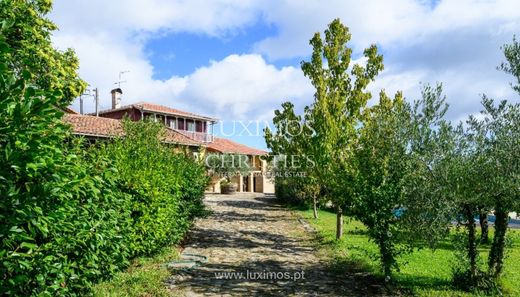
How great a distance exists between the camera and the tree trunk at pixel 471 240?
7.81 m

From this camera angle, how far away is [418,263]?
1094 centimetres

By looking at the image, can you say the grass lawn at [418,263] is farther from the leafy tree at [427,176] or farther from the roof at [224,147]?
the roof at [224,147]

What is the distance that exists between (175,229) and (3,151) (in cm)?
896

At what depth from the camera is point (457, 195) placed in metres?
7.33

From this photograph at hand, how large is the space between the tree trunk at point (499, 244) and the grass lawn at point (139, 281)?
6652 millimetres

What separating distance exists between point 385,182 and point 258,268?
3.97 metres

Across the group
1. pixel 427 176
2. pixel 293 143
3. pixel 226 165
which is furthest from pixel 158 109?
pixel 427 176

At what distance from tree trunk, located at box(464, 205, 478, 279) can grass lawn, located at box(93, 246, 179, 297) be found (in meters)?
6.11

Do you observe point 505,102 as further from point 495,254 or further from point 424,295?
point 424,295

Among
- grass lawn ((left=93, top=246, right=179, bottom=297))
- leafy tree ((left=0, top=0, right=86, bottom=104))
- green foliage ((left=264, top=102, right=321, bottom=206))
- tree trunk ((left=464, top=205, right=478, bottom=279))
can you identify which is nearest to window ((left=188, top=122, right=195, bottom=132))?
green foliage ((left=264, top=102, right=321, bottom=206))

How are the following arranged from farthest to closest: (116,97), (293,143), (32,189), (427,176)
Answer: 1. (116,97)
2. (293,143)
3. (427,176)
4. (32,189)

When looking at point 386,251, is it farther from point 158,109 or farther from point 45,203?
point 158,109

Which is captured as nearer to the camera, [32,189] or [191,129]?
[32,189]

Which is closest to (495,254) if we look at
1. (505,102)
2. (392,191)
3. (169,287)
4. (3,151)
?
(392,191)
